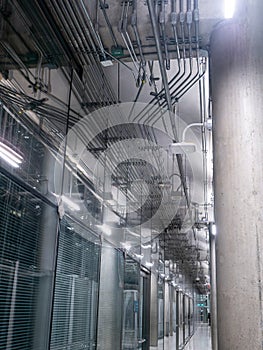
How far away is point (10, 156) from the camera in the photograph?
233cm

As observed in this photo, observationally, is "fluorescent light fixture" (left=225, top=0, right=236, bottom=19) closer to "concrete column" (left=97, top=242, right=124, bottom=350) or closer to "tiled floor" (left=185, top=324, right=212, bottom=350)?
"concrete column" (left=97, top=242, right=124, bottom=350)

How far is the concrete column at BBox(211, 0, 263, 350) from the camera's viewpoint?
2.45 m

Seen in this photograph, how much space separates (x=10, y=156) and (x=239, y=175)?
4.88 feet

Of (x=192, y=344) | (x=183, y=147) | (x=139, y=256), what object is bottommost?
(x=192, y=344)

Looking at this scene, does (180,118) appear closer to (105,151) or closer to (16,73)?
(105,151)

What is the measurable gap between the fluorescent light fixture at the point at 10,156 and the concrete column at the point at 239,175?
1375 millimetres

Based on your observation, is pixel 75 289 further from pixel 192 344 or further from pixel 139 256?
pixel 192 344

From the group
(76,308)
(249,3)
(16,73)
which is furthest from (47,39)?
(76,308)

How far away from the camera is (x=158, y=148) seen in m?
5.46

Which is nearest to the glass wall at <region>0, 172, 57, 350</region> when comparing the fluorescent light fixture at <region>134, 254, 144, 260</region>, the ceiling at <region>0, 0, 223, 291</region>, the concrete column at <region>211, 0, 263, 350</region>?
the ceiling at <region>0, 0, 223, 291</region>

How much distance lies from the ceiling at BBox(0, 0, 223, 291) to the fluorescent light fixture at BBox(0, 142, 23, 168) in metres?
0.28

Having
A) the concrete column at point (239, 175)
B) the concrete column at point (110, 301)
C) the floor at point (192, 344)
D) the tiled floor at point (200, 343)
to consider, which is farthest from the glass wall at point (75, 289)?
the tiled floor at point (200, 343)

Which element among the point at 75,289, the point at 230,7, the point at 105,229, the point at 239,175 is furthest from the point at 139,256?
the point at 230,7

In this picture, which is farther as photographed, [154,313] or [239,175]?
[154,313]
